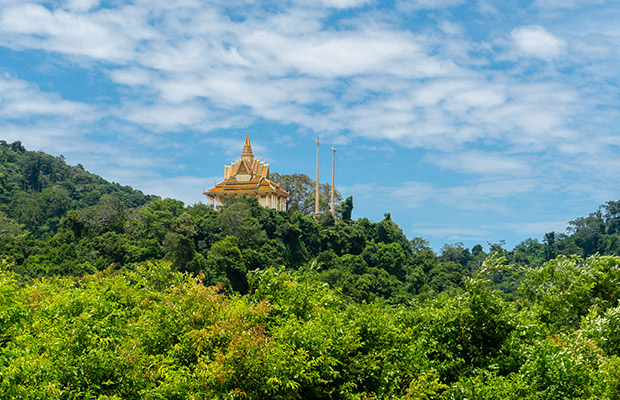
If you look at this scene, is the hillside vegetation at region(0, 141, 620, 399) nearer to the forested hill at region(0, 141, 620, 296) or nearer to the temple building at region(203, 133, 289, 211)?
the forested hill at region(0, 141, 620, 296)

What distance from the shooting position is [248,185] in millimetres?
54469

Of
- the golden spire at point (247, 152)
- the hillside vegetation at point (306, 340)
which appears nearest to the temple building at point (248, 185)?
the golden spire at point (247, 152)

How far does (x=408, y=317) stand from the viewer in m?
11.3

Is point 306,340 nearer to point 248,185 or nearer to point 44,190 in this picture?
point 248,185

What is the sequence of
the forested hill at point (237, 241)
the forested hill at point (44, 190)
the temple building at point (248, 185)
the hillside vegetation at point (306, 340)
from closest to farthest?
the hillside vegetation at point (306, 340) < the forested hill at point (237, 241) < the temple building at point (248, 185) < the forested hill at point (44, 190)

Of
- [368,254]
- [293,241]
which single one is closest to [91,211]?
[293,241]

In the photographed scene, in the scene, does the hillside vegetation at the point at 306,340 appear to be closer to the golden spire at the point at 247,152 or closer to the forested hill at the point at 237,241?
the forested hill at the point at 237,241

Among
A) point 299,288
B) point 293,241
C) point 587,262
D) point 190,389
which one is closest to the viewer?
point 190,389

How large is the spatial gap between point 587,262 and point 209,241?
34888 mm

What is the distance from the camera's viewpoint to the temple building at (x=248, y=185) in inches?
2140

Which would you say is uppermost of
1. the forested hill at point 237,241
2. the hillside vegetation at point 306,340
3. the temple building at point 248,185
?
the temple building at point 248,185

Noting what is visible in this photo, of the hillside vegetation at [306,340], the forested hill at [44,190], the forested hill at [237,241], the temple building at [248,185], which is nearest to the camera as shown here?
the hillside vegetation at [306,340]

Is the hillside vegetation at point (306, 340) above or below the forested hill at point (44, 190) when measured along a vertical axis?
below

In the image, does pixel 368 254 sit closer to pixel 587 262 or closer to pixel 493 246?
pixel 493 246
